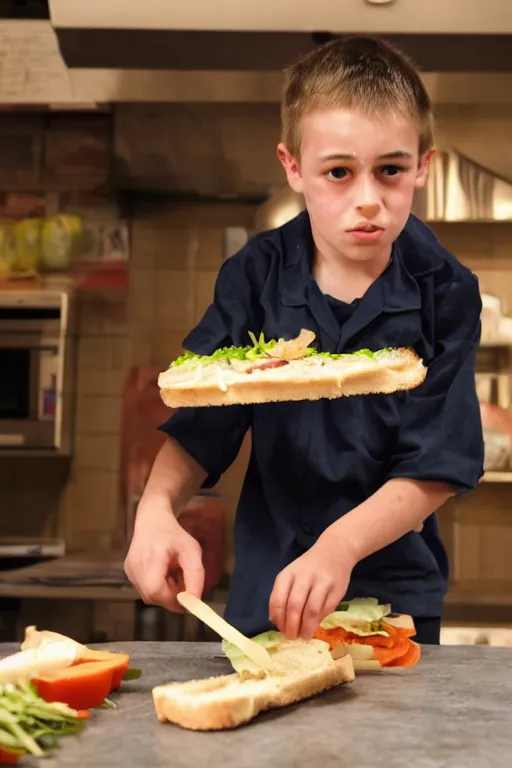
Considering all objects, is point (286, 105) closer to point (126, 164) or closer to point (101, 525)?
point (126, 164)

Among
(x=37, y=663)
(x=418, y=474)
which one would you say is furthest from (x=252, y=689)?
(x=418, y=474)

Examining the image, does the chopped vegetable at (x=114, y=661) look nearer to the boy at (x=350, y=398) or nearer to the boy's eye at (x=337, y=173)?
the boy at (x=350, y=398)

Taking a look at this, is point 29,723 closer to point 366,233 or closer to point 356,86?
point 366,233

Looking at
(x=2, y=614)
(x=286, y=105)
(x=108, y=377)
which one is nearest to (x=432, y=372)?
(x=286, y=105)

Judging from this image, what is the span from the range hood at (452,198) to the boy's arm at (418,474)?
1.10 metres

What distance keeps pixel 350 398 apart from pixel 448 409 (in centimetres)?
11

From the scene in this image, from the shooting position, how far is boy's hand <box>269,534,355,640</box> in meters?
0.93

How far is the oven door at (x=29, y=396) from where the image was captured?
7.28ft

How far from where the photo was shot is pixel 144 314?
87.9 inches

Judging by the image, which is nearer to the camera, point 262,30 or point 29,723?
point 29,723

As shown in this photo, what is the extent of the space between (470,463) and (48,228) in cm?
143

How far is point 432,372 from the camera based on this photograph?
1.12m

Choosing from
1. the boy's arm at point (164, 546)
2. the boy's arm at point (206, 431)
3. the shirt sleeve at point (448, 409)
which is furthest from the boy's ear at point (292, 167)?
the boy's arm at point (164, 546)

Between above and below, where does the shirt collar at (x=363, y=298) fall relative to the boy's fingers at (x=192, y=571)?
above
